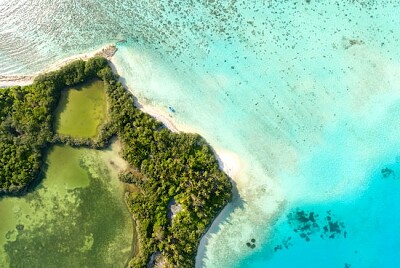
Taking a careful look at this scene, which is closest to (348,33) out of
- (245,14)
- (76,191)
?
(245,14)

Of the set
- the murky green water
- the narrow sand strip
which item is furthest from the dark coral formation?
the murky green water

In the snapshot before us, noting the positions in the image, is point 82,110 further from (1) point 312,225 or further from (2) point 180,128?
(1) point 312,225

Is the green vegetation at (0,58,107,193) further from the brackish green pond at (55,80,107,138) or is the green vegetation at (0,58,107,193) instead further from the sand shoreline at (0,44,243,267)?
the sand shoreline at (0,44,243,267)

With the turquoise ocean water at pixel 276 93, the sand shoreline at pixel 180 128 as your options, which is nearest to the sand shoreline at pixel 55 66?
the sand shoreline at pixel 180 128

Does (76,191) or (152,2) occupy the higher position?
(152,2)

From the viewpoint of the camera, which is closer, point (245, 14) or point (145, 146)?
point (145, 146)

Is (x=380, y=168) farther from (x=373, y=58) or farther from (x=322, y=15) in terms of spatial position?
(x=322, y=15)

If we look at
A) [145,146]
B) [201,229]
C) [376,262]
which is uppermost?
[376,262]
